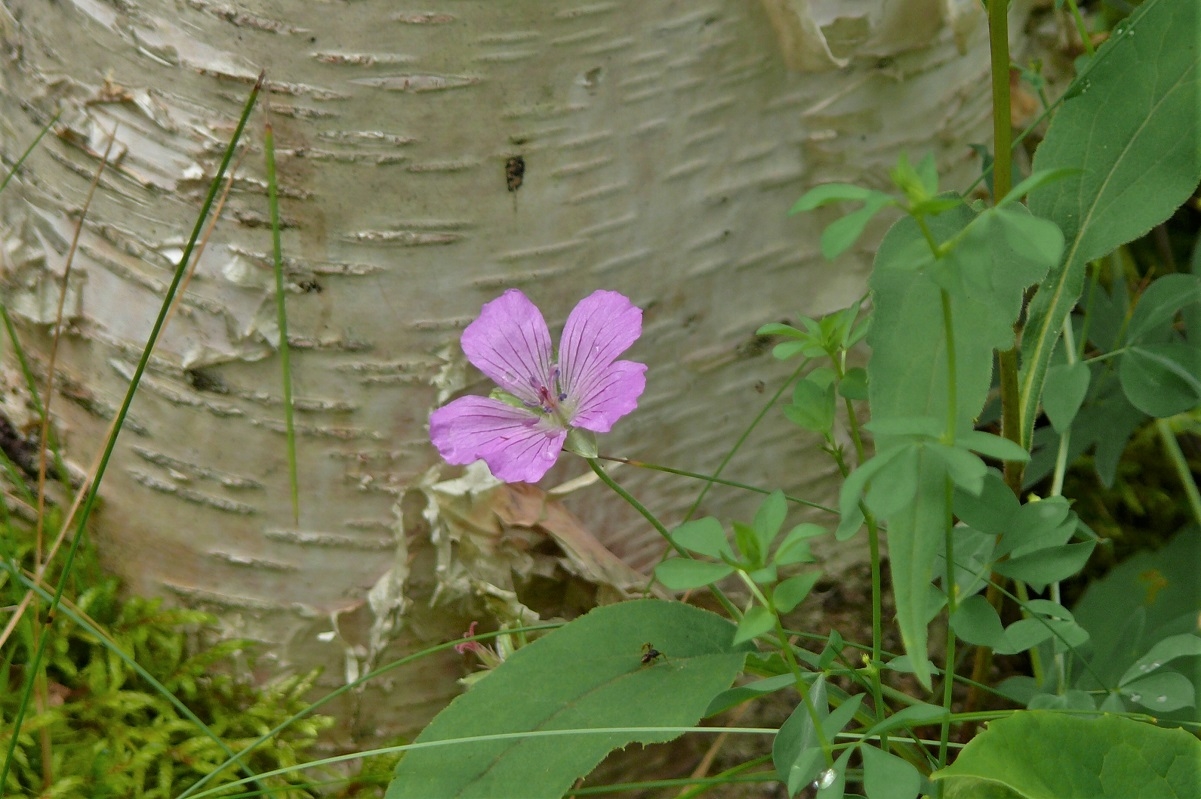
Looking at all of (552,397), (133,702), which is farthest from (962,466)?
(133,702)

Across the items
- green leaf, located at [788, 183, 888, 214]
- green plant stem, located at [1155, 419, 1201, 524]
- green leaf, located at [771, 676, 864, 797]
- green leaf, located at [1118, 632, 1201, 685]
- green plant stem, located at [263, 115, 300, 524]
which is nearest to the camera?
green leaf, located at [788, 183, 888, 214]

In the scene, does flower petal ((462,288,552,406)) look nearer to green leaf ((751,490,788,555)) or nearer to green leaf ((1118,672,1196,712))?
green leaf ((751,490,788,555))

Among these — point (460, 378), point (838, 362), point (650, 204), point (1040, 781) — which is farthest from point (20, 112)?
point (1040, 781)

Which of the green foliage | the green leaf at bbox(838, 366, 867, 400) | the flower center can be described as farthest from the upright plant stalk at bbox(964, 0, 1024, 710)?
the green foliage

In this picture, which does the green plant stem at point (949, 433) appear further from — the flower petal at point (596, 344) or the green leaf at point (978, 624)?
the flower petal at point (596, 344)

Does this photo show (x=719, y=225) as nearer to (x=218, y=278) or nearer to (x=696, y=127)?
(x=696, y=127)

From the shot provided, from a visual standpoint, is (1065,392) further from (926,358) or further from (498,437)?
(498,437)
